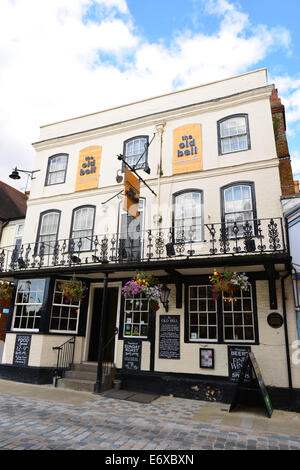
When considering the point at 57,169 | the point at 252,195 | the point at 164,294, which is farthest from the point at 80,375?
the point at 57,169

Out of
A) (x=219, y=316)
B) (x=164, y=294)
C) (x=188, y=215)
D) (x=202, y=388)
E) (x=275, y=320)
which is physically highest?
(x=188, y=215)

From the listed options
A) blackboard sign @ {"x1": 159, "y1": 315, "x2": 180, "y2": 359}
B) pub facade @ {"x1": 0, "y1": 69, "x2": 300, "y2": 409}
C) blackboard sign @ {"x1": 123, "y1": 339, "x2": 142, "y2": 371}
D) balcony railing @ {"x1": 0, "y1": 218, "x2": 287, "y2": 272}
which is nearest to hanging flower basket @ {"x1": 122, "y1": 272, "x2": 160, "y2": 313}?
pub facade @ {"x1": 0, "y1": 69, "x2": 300, "y2": 409}

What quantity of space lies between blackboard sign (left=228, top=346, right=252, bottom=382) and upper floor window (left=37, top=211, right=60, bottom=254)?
7815 mm

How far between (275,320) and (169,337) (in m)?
3.18

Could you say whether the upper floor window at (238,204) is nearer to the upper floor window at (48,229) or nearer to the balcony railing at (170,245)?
the balcony railing at (170,245)

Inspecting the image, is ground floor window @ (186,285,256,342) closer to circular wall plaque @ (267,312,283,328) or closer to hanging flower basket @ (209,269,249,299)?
circular wall plaque @ (267,312,283,328)

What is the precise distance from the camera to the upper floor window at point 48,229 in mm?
12516

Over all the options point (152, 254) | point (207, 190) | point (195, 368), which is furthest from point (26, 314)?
point (207, 190)

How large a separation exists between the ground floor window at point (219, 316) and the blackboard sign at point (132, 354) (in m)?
1.77

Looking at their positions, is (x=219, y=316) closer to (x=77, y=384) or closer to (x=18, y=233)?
(x=77, y=384)

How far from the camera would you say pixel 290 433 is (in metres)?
5.86

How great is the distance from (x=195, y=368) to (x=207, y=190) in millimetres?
5697

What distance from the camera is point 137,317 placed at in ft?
34.0
